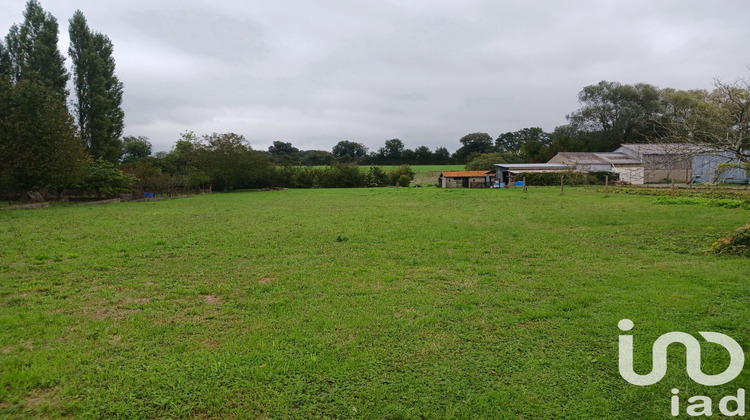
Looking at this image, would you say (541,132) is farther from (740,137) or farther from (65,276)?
(65,276)

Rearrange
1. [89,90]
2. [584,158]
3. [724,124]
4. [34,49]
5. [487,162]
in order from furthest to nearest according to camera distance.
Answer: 1. [487,162]
2. [584,158]
3. [89,90]
4. [34,49]
5. [724,124]

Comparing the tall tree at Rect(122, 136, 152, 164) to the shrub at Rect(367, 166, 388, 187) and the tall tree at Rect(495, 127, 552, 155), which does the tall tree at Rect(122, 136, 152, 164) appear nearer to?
the shrub at Rect(367, 166, 388, 187)

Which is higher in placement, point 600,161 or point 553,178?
point 600,161

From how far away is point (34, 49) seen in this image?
99.9 ft

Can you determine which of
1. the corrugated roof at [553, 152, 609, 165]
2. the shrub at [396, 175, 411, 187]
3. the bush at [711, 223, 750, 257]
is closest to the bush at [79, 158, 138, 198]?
the bush at [711, 223, 750, 257]

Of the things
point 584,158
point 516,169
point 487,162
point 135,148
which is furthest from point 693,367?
point 135,148

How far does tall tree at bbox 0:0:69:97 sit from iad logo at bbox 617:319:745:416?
40.0 m

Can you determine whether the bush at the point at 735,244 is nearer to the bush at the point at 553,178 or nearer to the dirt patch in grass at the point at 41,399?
the dirt patch in grass at the point at 41,399

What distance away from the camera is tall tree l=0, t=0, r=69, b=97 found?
30.5 meters

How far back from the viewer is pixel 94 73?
3450cm

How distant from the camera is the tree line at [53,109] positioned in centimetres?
2170

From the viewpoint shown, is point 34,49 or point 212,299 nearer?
point 212,299

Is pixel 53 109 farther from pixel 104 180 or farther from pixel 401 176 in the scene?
pixel 401 176

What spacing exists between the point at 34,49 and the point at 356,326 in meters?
40.4
